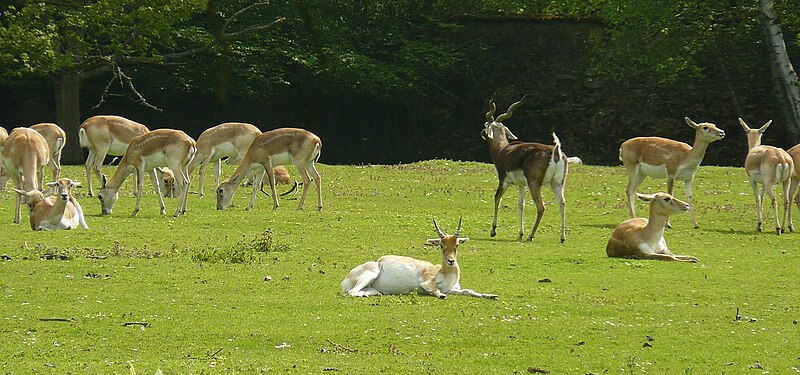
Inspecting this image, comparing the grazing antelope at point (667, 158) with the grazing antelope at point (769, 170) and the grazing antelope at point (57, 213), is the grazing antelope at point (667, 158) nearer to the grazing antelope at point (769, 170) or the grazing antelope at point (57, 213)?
the grazing antelope at point (769, 170)

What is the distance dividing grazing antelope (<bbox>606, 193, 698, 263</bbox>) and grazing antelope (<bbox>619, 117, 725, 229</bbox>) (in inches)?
152

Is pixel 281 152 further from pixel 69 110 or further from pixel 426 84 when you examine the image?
pixel 426 84

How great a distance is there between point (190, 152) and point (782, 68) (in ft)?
49.4

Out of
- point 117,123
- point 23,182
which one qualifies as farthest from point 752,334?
point 117,123

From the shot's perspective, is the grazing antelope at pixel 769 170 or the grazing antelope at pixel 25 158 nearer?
the grazing antelope at pixel 769 170

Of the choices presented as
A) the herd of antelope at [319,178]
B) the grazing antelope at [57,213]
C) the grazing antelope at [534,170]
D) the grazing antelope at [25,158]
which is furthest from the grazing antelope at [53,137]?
the grazing antelope at [534,170]

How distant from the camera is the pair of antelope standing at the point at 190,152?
17.5 m

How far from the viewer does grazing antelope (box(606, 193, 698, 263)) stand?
42.7 feet

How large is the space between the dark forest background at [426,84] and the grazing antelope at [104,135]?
1050 centimetres

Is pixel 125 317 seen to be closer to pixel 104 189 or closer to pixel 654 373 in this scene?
pixel 654 373

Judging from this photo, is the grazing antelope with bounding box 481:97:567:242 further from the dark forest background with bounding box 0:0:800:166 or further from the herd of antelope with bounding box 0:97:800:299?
the dark forest background with bounding box 0:0:800:166

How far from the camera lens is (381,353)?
26.4ft

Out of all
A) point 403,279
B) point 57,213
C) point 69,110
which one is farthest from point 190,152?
point 69,110

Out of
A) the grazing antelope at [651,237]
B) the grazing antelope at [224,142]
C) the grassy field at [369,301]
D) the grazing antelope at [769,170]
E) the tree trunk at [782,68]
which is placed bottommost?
the grassy field at [369,301]
